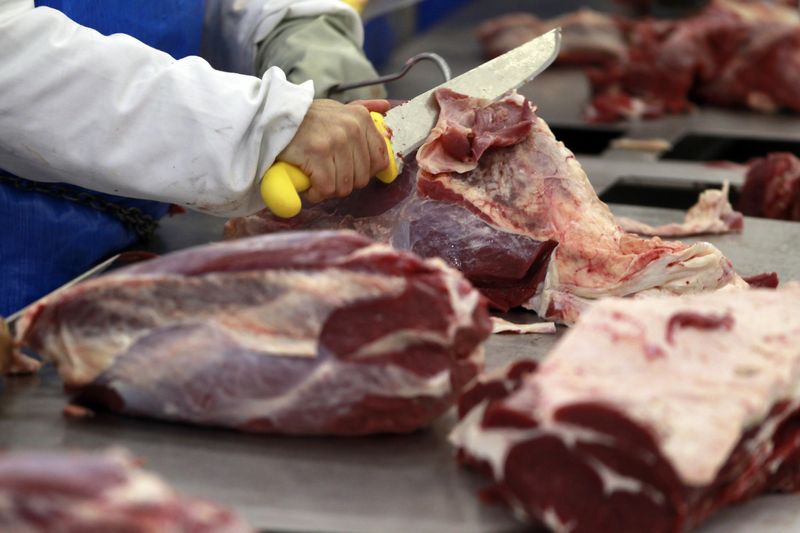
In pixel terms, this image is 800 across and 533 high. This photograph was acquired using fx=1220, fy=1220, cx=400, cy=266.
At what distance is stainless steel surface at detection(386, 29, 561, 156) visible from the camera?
112 inches

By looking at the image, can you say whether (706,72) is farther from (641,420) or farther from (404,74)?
(641,420)

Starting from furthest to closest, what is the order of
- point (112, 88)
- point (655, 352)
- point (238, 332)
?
point (112, 88) → point (238, 332) → point (655, 352)

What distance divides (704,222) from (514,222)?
96 cm

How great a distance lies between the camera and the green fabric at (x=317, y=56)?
3.52 meters

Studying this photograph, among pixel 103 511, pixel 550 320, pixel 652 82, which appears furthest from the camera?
pixel 652 82

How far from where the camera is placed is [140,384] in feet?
6.54

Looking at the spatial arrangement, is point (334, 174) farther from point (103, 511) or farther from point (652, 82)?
point (652, 82)

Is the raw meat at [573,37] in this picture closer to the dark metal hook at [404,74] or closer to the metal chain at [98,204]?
the dark metal hook at [404,74]

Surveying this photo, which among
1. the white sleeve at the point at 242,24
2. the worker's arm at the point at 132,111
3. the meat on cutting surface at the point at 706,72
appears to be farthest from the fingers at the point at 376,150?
the meat on cutting surface at the point at 706,72

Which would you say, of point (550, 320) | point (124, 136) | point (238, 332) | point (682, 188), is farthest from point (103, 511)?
point (682, 188)

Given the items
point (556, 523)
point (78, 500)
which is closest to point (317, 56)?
point (556, 523)

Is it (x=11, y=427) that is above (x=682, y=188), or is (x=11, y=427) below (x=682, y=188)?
above

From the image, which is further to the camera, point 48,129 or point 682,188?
point 682,188

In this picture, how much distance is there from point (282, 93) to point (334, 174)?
0.20m
